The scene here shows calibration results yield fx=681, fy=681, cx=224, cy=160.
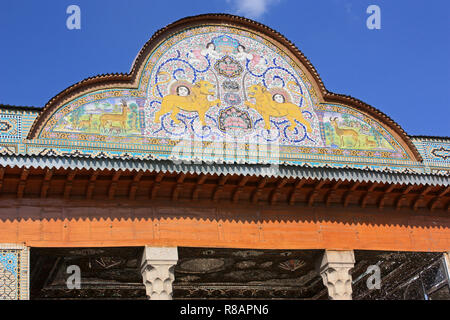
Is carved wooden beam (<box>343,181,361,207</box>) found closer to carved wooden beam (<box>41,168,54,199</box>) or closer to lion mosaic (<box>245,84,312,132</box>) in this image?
lion mosaic (<box>245,84,312,132</box>)

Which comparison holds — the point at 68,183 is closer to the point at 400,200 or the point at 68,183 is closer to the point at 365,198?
the point at 365,198

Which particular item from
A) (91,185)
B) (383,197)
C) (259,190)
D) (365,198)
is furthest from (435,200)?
(91,185)

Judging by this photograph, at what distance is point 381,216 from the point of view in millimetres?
10766

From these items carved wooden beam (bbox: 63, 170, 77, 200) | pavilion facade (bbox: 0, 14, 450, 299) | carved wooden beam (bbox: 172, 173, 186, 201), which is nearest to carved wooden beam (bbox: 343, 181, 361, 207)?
pavilion facade (bbox: 0, 14, 450, 299)

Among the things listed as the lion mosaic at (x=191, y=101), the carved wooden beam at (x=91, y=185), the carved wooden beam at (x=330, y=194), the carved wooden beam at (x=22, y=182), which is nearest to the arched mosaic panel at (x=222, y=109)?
the lion mosaic at (x=191, y=101)

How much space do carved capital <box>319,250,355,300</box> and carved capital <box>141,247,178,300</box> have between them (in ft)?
7.70

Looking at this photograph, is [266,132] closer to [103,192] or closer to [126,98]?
[126,98]

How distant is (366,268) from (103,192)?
16.4ft

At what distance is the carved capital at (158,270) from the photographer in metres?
9.30

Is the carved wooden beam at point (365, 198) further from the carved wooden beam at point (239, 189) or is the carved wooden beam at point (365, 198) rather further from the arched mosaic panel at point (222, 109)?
the carved wooden beam at point (239, 189)

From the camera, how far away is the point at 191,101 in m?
11.9

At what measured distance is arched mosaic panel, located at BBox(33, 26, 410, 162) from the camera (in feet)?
37.2

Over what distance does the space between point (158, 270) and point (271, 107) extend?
4200 millimetres
